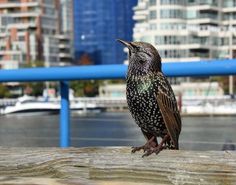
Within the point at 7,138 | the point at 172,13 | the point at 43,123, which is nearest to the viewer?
the point at 7,138

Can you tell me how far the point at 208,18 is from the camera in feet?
234

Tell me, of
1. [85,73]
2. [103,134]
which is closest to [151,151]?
[85,73]

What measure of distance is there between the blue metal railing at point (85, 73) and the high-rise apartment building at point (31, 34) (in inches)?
2970

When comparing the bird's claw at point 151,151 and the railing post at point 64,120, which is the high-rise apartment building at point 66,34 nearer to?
the railing post at point 64,120

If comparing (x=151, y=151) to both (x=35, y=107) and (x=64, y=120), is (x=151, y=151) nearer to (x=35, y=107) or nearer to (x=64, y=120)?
(x=64, y=120)

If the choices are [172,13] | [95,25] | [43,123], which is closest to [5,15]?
[95,25]

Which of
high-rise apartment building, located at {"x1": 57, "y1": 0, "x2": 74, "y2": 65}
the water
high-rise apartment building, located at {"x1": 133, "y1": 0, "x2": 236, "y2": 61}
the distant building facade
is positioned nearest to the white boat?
the water

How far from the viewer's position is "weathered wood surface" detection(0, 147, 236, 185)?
1.59 metres

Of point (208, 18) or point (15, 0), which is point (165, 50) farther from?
point (15, 0)

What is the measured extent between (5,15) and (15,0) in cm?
530

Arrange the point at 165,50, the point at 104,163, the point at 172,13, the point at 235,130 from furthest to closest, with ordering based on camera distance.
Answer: the point at 172,13, the point at 165,50, the point at 235,130, the point at 104,163

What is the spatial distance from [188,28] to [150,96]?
→ 67435 mm

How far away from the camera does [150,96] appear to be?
1.95 meters

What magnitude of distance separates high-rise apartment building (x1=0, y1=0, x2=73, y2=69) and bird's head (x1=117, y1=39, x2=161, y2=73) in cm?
7649
